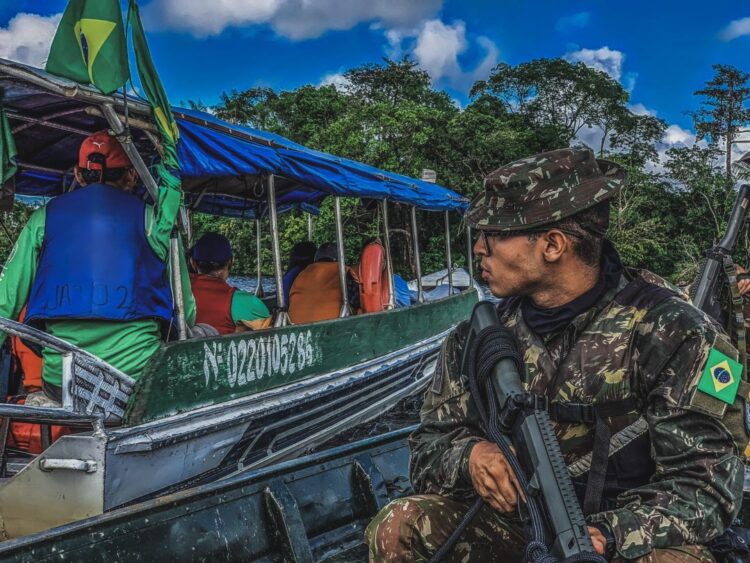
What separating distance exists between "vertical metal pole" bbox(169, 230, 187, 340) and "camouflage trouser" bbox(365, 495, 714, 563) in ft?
8.48

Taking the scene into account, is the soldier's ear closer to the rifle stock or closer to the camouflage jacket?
the camouflage jacket

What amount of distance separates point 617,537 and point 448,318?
7.55 metres

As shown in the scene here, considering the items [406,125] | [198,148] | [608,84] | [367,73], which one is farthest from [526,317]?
[608,84]

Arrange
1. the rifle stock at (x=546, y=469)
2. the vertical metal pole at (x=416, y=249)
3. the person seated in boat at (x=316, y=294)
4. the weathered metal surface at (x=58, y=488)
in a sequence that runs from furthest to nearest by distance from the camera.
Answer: the vertical metal pole at (x=416, y=249) → the person seated in boat at (x=316, y=294) → the weathered metal surface at (x=58, y=488) → the rifle stock at (x=546, y=469)

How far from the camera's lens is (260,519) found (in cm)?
294

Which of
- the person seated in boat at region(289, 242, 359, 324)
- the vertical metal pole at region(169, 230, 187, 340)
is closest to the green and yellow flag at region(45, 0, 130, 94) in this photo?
the vertical metal pole at region(169, 230, 187, 340)

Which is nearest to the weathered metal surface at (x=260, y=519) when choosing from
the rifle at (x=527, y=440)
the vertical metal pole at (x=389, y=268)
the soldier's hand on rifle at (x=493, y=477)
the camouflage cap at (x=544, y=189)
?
the rifle at (x=527, y=440)

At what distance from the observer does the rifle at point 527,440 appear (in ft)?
5.10

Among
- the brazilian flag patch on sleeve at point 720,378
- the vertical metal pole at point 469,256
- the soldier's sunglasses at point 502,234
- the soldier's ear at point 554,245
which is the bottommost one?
the brazilian flag patch on sleeve at point 720,378

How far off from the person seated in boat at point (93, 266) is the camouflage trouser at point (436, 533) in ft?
7.80

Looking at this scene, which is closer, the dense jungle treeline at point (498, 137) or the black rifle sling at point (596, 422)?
the black rifle sling at point (596, 422)

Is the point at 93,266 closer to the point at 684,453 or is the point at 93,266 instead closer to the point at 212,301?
the point at 212,301

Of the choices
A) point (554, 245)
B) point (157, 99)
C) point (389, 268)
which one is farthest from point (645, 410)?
point (389, 268)

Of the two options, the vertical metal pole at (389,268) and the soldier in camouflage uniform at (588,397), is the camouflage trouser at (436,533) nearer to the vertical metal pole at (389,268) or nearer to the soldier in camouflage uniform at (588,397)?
the soldier in camouflage uniform at (588,397)
